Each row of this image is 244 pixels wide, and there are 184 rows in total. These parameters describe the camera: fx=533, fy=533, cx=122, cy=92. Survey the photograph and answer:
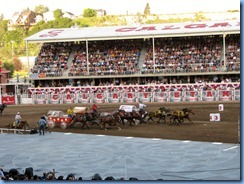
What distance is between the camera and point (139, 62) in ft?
171

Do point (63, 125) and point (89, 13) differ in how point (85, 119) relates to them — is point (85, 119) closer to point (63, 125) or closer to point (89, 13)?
point (63, 125)

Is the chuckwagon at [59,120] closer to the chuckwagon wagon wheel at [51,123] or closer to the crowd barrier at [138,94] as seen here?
the chuckwagon wagon wheel at [51,123]

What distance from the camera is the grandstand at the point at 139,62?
47.1 m

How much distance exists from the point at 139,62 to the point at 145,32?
298 centimetres

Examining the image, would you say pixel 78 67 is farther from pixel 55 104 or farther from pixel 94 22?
pixel 94 22

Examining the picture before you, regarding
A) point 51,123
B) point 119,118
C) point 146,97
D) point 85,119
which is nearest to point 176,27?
point 146,97

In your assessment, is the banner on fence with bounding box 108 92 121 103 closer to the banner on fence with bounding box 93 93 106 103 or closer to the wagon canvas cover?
the banner on fence with bounding box 93 93 106 103

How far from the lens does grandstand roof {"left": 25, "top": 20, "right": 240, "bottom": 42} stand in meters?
49.1

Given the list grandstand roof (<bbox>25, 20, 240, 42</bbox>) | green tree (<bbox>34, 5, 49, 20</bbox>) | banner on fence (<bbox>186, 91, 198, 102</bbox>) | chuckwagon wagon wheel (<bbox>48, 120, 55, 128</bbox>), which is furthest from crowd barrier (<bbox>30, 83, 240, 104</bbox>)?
green tree (<bbox>34, 5, 49, 20</bbox>)

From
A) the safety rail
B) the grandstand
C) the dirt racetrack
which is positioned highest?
the grandstand

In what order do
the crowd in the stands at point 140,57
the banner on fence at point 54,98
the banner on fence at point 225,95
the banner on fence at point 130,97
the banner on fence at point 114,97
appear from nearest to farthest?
the banner on fence at point 225,95 → the banner on fence at point 130,97 → the banner on fence at point 114,97 → the banner on fence at point 54,98 → the crowd in the stands at point 140,57

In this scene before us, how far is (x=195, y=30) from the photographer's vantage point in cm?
4962

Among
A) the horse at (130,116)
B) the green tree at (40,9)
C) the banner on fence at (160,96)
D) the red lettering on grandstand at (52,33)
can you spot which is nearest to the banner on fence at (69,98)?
the banner on fence at (160,96)

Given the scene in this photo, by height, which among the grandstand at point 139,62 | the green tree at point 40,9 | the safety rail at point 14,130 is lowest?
the safety rail at point 14,130
